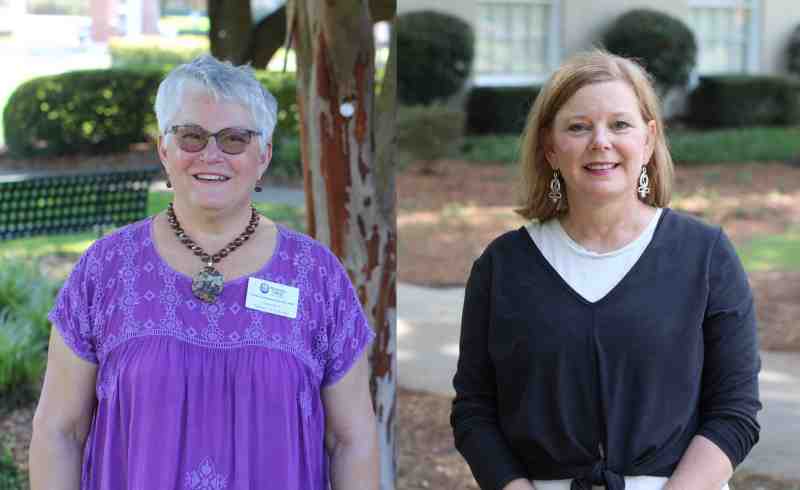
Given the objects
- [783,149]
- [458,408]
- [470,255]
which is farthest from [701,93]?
[458,408]

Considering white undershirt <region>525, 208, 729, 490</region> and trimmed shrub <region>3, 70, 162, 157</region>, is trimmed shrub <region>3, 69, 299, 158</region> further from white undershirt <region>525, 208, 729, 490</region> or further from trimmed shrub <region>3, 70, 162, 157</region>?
white undershirt <region>525, 208, 729, 490</region>

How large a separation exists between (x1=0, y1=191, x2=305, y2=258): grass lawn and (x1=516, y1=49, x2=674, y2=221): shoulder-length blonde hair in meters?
7.33

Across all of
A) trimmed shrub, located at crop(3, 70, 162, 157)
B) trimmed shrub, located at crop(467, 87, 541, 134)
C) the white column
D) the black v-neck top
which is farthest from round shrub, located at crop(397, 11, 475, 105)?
the white column

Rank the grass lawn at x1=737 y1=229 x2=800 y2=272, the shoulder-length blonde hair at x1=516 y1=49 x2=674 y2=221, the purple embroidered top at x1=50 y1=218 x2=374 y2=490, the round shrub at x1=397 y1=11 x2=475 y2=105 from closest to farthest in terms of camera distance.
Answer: the purple embroidered top at x1=50 y1=218 x2=374 y2=490, the shoulder-length blonde hair at x1=516 y1=49 x2=674 y2=221, the grass lawn at x1=737 y1=229 x2=800 y2=272, the round shrub at x1=397 y1=11 x2=475 y2=105

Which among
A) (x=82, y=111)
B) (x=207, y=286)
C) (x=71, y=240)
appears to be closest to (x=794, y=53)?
(x=82, y=111)

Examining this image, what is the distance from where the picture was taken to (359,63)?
13.4 ft

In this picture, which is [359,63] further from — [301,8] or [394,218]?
[394,218]

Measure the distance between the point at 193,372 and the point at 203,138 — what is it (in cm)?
50

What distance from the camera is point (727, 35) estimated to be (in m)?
22.4


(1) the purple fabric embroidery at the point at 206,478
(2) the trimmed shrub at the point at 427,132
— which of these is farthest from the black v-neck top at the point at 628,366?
(2) the trimmed shrub at the point at 427,132

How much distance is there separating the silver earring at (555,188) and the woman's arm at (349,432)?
0.62 metres

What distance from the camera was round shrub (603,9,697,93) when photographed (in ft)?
63.8

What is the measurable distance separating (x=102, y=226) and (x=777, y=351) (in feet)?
16.7

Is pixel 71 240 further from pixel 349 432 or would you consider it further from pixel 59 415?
pixel 349 432
